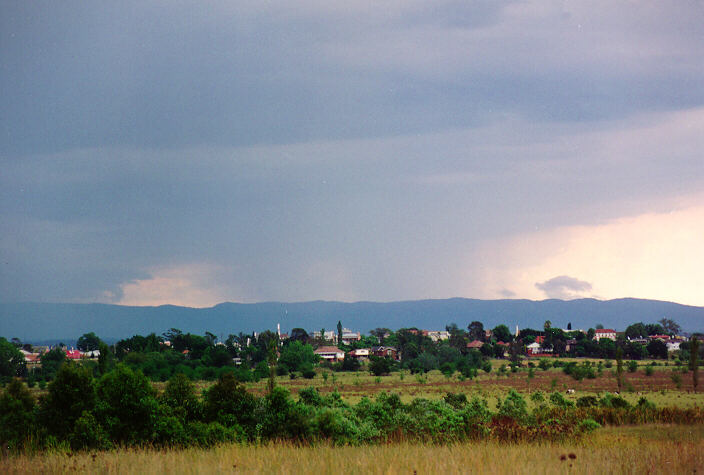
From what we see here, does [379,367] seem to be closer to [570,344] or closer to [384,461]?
[570,344]

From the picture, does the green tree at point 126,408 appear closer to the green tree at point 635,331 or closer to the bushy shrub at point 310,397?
the bushy shrub at point 310,397

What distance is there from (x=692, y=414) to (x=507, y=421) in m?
14.0

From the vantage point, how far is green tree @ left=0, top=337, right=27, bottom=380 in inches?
2539

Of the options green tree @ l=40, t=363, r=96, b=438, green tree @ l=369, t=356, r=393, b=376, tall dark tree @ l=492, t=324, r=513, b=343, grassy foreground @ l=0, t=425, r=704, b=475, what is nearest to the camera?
grassy foreground @ l=0, t=425, r=704, b=475

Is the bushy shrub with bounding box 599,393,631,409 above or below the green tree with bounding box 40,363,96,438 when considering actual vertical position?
below

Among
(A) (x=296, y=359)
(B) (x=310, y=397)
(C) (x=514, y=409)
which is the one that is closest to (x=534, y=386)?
(C) (x=514, y=409)

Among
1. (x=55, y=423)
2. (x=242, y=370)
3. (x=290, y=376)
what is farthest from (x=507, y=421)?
(x=290, y=376)

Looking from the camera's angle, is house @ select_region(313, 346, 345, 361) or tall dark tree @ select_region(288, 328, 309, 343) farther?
tall dark tree @ select_region(288, 328, 309, 343)

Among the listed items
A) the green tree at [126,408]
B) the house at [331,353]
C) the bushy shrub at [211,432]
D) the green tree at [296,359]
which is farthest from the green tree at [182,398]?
the house at [331,353]

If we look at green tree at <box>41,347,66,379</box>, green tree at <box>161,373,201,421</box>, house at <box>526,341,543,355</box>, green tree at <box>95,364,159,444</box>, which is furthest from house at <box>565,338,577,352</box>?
green tree at <box>95,364,159,444</box>

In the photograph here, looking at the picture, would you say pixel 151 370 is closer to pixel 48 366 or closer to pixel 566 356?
pixel 48 366

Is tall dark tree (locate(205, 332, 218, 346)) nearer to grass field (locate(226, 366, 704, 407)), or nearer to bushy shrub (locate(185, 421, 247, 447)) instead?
grass field (locate(226, 366, 704, 407))

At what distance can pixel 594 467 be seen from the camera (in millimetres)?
9367

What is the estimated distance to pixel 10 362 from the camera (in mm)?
71188
